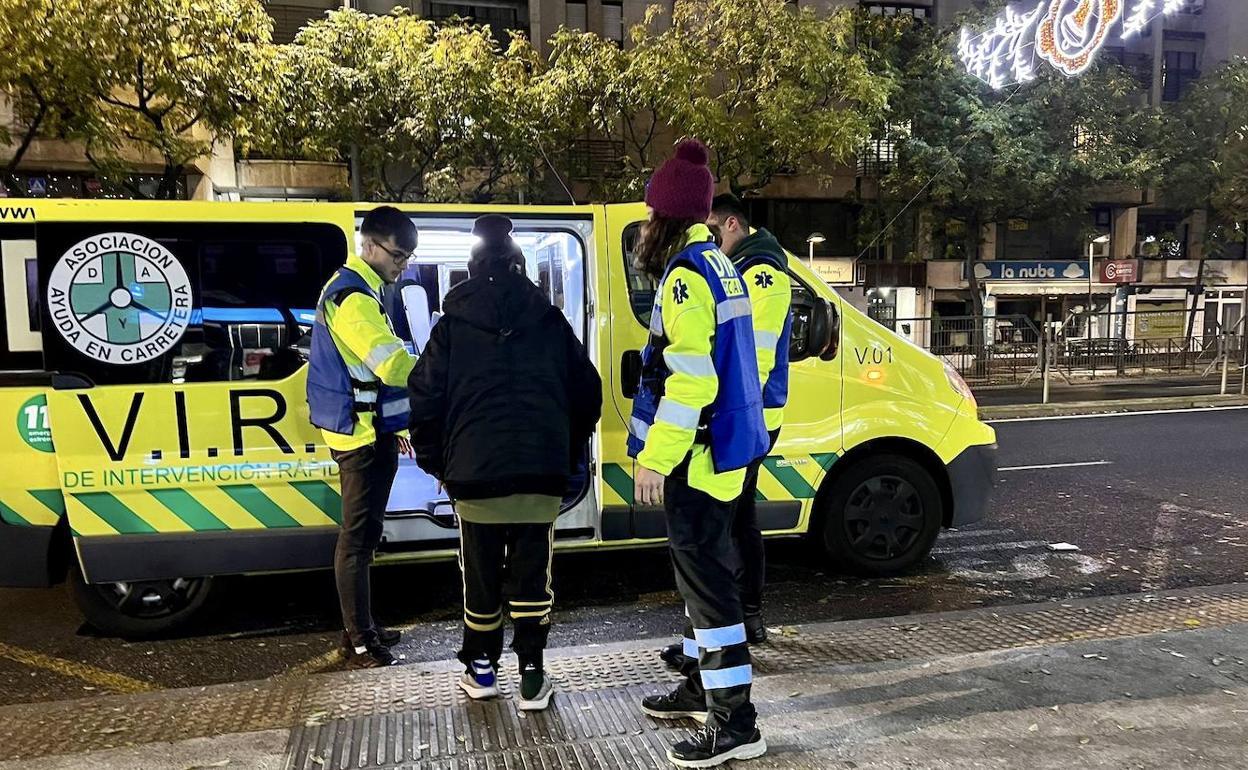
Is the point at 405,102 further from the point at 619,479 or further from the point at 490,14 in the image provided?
the point at 619,479

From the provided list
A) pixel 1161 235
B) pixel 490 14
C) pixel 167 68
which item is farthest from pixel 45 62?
pixel 1161 235

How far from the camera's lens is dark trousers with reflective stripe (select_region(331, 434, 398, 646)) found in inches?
146

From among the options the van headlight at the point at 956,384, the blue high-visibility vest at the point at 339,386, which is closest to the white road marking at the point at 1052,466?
the van headlight at the point at 956,384

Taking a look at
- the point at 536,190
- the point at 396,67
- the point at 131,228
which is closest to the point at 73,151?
the point at 396,67

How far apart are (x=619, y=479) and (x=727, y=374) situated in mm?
1933

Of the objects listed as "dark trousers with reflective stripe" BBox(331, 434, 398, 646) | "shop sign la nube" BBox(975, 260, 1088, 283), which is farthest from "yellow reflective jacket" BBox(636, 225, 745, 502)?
"shop sign la nube" BBox(975, 260, 1088, 283)

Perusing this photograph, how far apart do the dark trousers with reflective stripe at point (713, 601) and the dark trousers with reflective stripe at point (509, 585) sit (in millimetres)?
637

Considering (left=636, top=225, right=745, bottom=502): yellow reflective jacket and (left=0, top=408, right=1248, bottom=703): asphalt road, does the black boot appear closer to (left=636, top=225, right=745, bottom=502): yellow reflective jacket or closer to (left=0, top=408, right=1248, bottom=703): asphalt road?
(left=0, top=408, right=1248, bottom=703): asphalt road

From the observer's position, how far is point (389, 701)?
3266 mm

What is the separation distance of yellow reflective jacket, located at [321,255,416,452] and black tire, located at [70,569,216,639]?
138cm

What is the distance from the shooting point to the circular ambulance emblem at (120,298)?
3840 mm

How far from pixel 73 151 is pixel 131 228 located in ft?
47.7

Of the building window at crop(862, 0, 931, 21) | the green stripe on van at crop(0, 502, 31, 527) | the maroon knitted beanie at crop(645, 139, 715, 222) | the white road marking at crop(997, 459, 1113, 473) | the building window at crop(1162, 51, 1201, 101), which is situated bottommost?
A: the white road marking at crop(997, 459, 1113, 473)

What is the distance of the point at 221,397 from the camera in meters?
4.02
